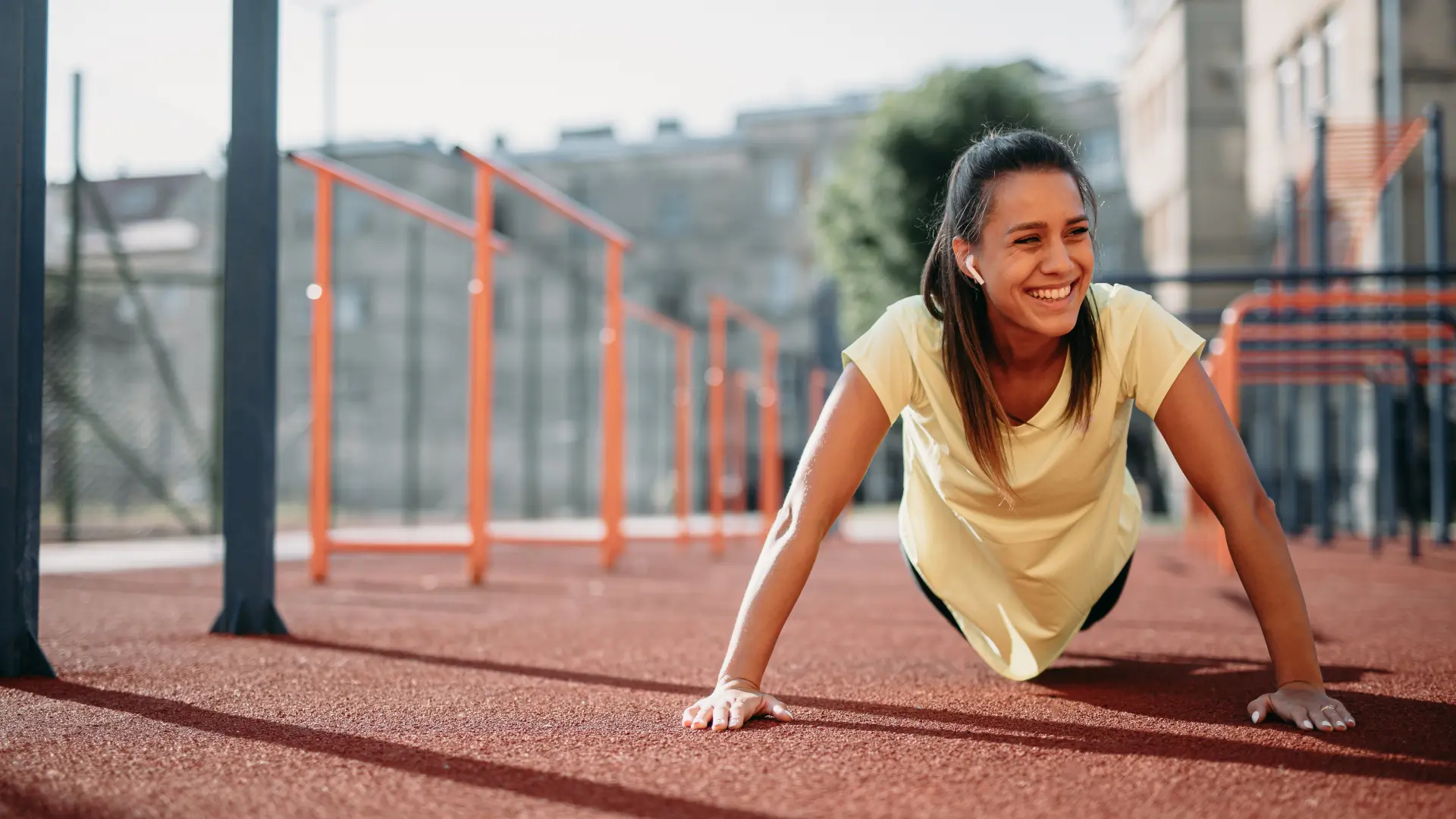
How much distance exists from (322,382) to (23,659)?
2.49 meters

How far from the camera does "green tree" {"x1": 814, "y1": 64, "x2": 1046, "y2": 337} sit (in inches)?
589

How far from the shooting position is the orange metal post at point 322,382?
4.70 meters

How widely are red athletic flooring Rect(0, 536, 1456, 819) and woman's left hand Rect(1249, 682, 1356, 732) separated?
30 millimetres

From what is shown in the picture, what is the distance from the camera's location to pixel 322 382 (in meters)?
4.77

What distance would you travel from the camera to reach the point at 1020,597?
220 cm

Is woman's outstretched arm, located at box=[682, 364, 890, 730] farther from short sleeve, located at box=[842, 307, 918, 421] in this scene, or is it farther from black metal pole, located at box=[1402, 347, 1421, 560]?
black metal pole, located at box=[1402, 347, 1421, 560]

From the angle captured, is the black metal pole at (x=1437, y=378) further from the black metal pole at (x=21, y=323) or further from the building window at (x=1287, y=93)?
the building window at (x=1287, y=93)

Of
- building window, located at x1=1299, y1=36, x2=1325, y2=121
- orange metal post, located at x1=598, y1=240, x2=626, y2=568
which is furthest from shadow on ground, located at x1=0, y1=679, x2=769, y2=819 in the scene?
building window, located at x1=1299, y1=36, x2=1325, y2=121

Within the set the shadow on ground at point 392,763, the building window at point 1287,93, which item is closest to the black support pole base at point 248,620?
the shadow on ground at point 392,763

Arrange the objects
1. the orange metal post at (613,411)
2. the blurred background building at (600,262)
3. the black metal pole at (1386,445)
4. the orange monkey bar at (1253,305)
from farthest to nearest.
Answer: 1. the black metal pole at (1386,445)
2. the blurred background building at (600,262)
3. the orange metal post at (613,411)
4. the orange monkey bar at (1253,305)

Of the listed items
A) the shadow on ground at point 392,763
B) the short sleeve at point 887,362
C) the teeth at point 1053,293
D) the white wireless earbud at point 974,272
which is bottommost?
the shadow on ground at point 392,763

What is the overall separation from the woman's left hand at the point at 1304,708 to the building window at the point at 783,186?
70.7 feet

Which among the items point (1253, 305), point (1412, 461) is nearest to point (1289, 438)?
point (1412, 461)

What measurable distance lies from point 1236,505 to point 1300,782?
0.50 meters
